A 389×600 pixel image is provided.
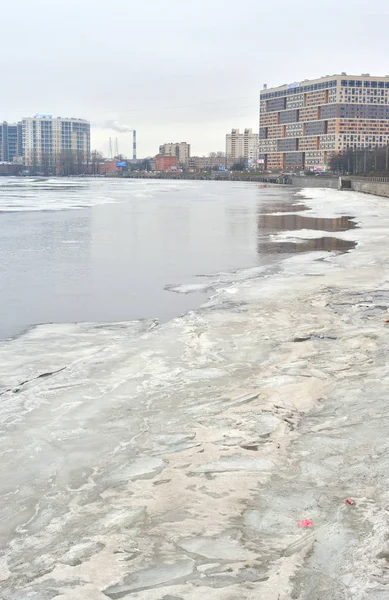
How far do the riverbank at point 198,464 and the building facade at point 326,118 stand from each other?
155m

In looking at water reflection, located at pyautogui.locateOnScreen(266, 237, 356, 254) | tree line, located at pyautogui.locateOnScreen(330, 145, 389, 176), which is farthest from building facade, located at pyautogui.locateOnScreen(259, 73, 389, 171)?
water reflection, located at pyautogui.locateOnScreen(266, 237, 356, 254)

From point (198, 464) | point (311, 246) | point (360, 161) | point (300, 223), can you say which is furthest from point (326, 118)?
point (198, 464)

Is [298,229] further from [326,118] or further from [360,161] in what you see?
[326,118]

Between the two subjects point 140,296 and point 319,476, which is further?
point 140,296

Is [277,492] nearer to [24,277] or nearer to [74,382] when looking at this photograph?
[74,382]

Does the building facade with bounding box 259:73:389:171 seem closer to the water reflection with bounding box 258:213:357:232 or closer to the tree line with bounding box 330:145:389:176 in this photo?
the tree line with bounding box 330:145:389:176

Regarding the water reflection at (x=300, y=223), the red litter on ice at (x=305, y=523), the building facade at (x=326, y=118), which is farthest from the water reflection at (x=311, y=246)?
the building facade at (x=326, y=118)

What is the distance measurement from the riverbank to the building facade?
6096 inches

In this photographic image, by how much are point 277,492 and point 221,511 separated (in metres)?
A: 0.44

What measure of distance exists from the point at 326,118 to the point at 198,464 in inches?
6900

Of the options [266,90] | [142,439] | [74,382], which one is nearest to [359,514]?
[142,439]

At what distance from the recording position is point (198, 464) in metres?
4.97

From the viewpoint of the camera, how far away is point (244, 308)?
10.5 m

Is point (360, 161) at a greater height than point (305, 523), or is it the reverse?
point (360, 161)
